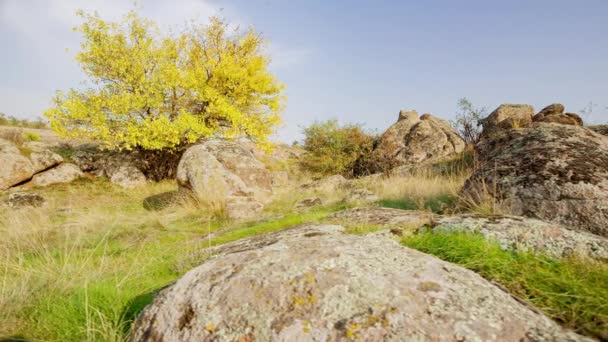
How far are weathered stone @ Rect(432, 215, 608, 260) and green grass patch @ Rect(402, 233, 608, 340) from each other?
200 mm

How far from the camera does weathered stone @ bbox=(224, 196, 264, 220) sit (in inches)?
439

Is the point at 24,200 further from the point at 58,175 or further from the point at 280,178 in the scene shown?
A: the point at 280,178

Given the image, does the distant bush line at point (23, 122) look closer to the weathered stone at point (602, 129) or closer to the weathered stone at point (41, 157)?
the weathered stone at point (41, 157)

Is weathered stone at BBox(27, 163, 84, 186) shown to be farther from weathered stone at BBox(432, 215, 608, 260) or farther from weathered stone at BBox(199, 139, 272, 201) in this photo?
weathered stone at BBox(432, 215, 608, 260)

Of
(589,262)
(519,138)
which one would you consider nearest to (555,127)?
(519,138)

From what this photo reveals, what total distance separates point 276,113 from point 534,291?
18.6 metres

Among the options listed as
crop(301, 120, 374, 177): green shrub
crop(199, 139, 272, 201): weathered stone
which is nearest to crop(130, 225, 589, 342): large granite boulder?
crop(199, 139, 272, 201): weathered stone

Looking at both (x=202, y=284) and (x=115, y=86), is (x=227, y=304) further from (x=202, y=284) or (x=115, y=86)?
(x=115, y=86)

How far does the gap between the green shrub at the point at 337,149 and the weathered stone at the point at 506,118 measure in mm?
8529

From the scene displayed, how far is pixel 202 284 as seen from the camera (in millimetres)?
2602

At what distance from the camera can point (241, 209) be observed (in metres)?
11.4

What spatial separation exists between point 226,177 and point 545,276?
37.8 ft

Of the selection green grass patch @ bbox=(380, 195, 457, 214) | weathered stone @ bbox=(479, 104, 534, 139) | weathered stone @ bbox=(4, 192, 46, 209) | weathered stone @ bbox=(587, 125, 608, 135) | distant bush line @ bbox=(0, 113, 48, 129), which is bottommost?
green grass patch @ bbox=(380, 195, 457, 214)

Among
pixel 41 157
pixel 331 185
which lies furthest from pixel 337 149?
pixel 41 157
